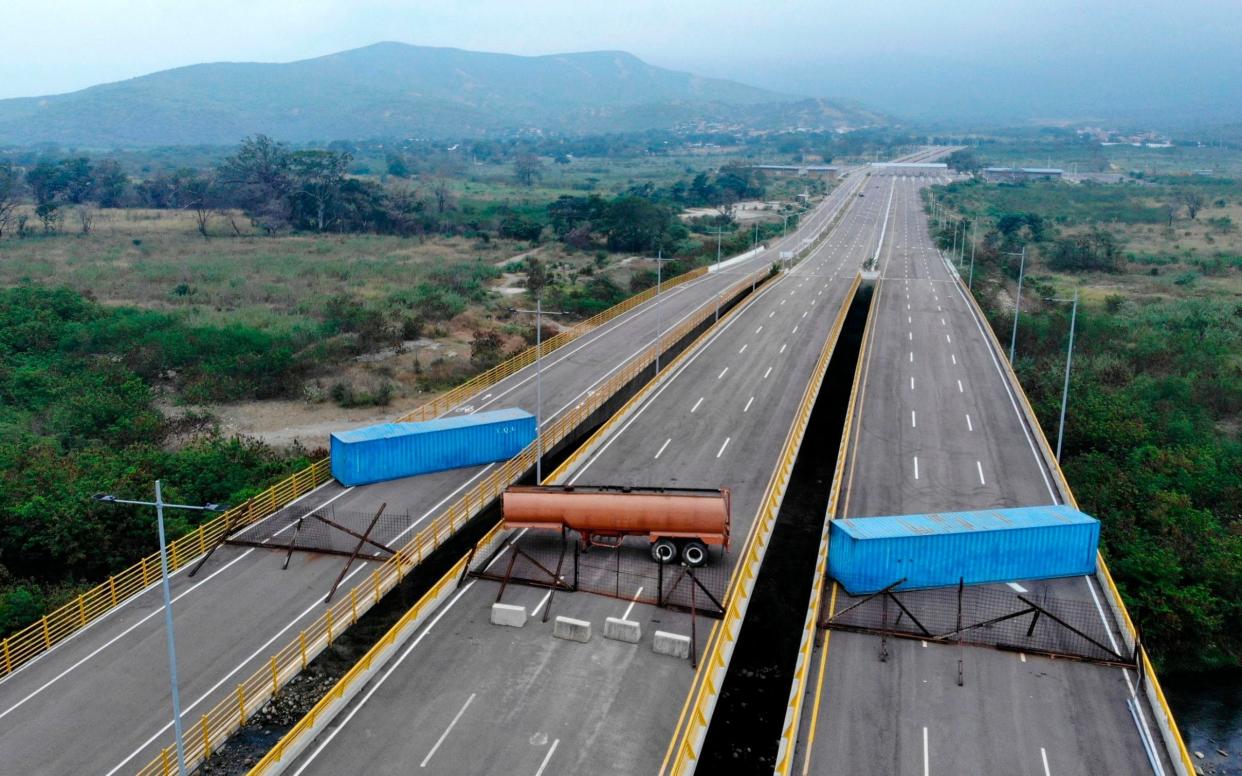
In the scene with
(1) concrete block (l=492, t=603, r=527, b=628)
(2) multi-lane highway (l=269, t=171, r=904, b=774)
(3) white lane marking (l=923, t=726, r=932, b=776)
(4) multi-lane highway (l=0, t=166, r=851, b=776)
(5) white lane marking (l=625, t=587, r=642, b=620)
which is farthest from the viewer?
(5) white lane marking (l=625, t=587, r=642, b=620)

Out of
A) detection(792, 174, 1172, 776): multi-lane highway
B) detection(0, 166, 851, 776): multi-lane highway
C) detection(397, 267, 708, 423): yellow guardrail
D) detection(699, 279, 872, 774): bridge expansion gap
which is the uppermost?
detection(397, 267, 708, 423): yellow guardrail

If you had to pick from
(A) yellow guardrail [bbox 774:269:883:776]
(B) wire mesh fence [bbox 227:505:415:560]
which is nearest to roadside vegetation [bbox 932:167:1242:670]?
(A) yellow guardrail [bbox 774:269:883:776]

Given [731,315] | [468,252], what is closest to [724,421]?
[731,315]

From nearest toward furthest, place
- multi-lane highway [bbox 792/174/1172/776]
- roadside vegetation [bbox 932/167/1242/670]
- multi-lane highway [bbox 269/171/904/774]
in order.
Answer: multi-lane highway [bbox 269/171/904/774] → multi-lane highway [bbox 792/174/1172/776] → roadside vegetation [bbox 932/167/1242/670]

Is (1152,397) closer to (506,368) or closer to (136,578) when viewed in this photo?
(506,368)

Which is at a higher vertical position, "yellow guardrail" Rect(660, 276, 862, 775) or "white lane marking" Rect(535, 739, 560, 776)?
"yellow guardrail" Rect(660, 276, 862, 775)

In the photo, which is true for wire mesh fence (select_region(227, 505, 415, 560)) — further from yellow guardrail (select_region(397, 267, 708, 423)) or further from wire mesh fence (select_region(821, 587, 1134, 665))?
wire mesh fence (select_region(821, 587, 1134, 665))

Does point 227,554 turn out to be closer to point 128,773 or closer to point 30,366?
point 128,773

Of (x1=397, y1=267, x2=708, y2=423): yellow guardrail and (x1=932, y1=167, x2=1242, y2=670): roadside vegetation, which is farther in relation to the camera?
(x1=397, y1=267, x2=708, y2=423): yellow guardrail
